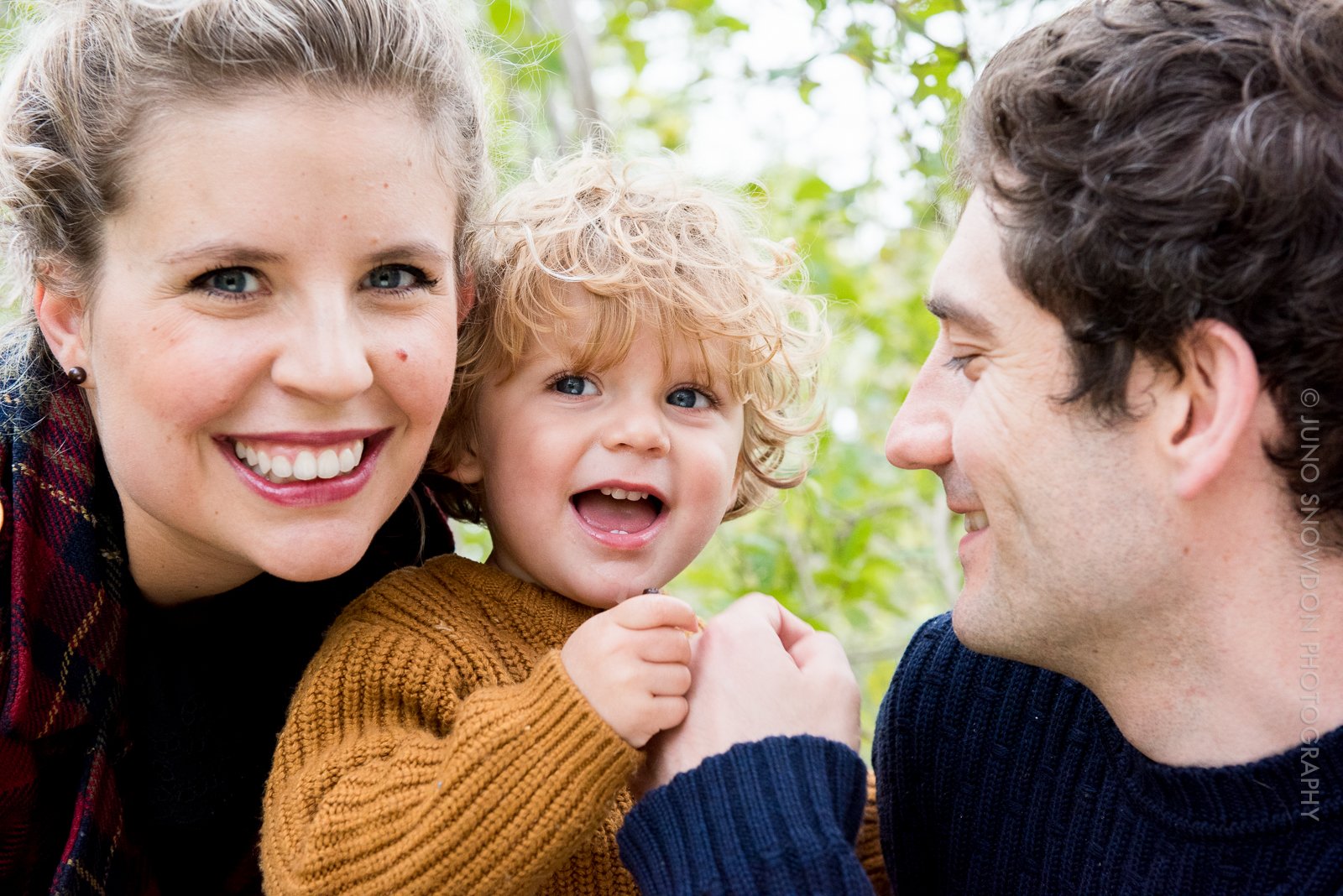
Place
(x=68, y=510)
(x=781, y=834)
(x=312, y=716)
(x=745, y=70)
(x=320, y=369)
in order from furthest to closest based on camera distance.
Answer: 1. (x=745, y=70)
2. (x=68, y=510)
3. (x=312, y=716)
4. (x=320, y=369)
5. (x=781, y=834)

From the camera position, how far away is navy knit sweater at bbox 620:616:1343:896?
1758mm

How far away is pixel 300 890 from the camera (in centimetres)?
184

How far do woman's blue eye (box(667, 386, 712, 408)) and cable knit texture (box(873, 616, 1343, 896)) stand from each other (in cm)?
62

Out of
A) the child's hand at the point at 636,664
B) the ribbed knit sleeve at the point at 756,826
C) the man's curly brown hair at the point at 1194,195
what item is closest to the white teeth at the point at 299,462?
the child's hand at the point at 636,664

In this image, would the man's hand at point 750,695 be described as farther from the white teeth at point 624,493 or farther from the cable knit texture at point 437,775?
the white teeth at point 624,493

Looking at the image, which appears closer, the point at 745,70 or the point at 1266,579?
the point at 1266,579

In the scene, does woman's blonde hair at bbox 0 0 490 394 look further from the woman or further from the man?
the man

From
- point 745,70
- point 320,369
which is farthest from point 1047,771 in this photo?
point 745,70

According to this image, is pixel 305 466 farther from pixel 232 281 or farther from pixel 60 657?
pixel 60 657

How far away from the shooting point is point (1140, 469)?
1.77 metres

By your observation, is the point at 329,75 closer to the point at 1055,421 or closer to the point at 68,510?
the point at 68,510

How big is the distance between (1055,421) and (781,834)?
0.70 meters

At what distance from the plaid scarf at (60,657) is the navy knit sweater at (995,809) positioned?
98 centimetres

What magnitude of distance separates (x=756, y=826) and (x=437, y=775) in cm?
47
